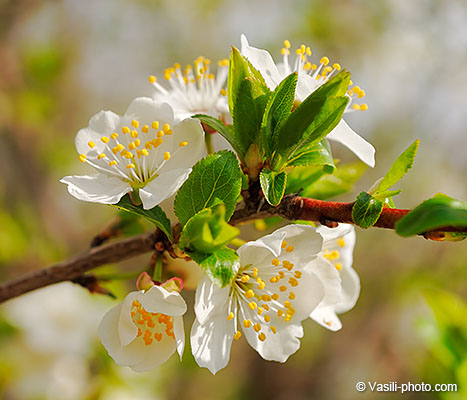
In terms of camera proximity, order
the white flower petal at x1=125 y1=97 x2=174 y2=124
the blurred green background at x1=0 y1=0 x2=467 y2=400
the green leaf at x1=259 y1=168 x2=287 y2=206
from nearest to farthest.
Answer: the green leaf at x1=259 y1=168 x2=287 y2=206, the white flower petal at x1=125 y1=97 x2=174 y2=124, the blurred green background at x1=0 y1=0 x2=467 y2=400

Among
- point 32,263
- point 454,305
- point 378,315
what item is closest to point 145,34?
point 32,263

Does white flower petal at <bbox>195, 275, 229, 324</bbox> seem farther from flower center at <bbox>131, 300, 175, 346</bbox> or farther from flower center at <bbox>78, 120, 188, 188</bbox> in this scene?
flower center at <bbox>78, 120, 188, 188</bbox>

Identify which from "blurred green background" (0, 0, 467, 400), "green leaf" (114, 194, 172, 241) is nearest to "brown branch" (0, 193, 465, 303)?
"green leaf" (114, 194, 172, 241)

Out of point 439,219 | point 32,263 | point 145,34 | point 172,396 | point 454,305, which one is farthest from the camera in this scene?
point 145,34

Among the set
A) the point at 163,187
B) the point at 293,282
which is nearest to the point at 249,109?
the point at 163,187

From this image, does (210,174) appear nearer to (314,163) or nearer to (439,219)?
(314,163)
